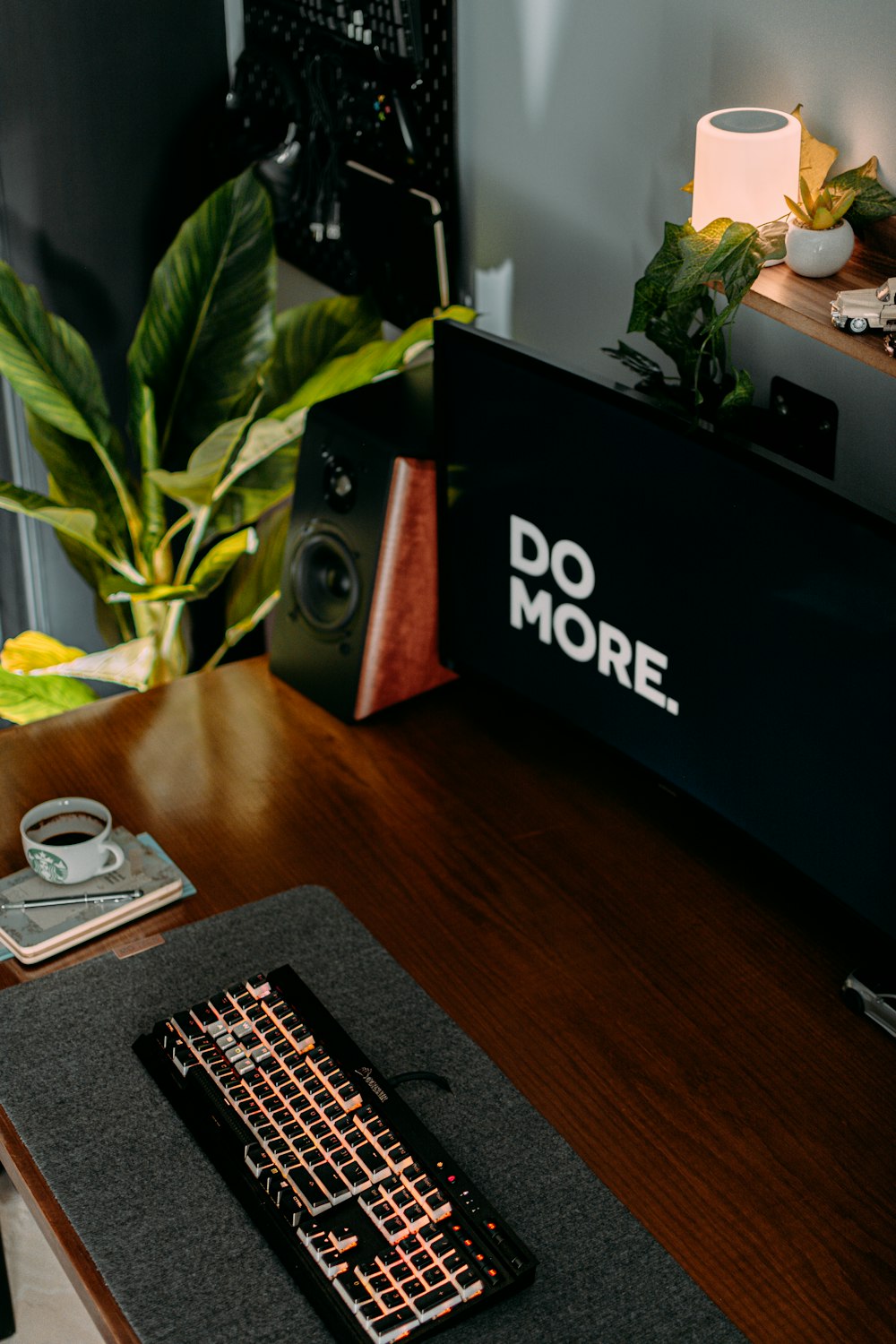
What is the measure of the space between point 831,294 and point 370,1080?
699mm

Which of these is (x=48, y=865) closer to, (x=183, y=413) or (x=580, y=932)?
(x=580, y=932)

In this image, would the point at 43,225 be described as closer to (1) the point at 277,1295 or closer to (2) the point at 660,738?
(2) the point at 660,738

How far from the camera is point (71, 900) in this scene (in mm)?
1220

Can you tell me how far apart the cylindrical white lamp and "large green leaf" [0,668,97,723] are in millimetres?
1052

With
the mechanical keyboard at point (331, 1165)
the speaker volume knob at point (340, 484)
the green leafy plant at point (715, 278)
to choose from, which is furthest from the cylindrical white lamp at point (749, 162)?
the mechanical keyboard at point (331, 1165)

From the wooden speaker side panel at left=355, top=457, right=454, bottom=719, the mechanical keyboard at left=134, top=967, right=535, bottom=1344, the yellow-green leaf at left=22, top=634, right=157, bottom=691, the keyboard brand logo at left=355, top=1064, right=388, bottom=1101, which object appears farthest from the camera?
the yellow-green leaf at left=22, top=634, right=157, bottom=691

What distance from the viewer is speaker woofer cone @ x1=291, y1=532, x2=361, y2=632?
4.79ft

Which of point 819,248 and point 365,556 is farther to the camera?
point 365,556

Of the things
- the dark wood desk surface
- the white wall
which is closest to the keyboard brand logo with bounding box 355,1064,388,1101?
the dark wood desk surface

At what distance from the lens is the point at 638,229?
1.46 m

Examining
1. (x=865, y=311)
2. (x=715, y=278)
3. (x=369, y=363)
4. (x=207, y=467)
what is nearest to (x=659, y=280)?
(x=715, y=278)

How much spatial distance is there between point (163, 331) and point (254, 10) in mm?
500

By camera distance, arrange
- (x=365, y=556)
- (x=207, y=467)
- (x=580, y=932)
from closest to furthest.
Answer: (x=580, y=932) < (x=365, y=556) < (x=207, y=467)

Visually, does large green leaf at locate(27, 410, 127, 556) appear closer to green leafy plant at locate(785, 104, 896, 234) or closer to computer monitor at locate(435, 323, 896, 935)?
computer monitor at locate(435, 323, 896, 935)
